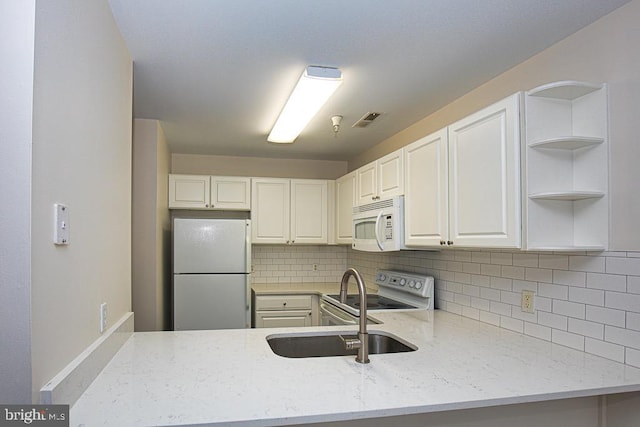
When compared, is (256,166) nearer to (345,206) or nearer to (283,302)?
(345,206)

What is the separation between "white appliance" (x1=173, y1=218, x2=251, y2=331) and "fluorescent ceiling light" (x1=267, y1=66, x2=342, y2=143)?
106 cm

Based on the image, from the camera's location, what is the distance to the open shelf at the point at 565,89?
180 cm

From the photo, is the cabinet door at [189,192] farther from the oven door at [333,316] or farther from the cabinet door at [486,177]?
the cabinet door at [486,177]

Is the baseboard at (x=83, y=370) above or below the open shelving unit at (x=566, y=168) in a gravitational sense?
below

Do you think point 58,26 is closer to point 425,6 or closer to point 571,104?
point 425,6

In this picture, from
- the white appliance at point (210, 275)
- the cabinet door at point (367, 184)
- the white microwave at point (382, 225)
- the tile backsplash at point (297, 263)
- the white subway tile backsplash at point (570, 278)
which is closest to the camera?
the white subway tile backsplash at point (570, 278)

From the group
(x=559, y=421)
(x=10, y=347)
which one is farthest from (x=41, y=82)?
(x=559, y=421)

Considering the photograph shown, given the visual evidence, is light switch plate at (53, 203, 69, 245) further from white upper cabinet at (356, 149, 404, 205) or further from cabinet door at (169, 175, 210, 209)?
cabinet door at (169, 175, 210, 209)

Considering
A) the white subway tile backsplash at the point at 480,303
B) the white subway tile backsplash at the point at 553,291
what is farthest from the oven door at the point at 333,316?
the white subway tile backsplash at the point at 553,291

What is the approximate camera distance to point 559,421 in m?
1.79

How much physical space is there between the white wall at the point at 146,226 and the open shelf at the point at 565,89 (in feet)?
8.73

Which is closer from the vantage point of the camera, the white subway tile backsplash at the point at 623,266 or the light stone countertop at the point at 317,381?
the light stone countertop at the point at 317,381

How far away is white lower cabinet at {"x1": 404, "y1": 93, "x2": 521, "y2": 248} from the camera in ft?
6.42

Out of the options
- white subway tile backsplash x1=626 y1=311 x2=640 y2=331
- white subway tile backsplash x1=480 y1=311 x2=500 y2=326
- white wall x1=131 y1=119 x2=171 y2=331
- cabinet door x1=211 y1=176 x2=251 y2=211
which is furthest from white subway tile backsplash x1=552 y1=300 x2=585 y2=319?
cabinet door x1=211 y1=176 x2=251 y2=211
